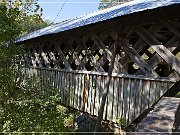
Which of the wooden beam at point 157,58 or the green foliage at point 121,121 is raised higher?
the wooden beam at point 157,58

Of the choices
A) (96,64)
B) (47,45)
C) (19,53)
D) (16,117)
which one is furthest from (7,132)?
(47,45)

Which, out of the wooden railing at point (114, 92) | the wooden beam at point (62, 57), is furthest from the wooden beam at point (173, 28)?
the wooden beam at point (62, 57)

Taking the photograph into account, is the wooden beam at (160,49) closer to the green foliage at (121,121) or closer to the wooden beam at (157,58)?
the wooden beam at (157,58)

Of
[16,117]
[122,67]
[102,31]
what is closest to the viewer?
[16,117]

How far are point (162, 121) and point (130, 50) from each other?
4.64m

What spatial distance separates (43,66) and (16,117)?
29.3ft

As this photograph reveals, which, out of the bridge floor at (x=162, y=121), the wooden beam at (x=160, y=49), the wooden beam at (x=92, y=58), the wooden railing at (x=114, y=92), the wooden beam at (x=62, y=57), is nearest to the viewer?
the bridge floor at (x=162, y=121)

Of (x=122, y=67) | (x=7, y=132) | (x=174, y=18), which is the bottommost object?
(x=7, y=132)

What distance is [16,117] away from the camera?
6484 millimetres

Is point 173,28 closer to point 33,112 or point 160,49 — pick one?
point 160,49

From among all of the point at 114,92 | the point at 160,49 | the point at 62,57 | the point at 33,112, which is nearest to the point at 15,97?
the point at 33,112

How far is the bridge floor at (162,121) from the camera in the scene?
4.11m

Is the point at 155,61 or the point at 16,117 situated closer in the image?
the point at 16,117

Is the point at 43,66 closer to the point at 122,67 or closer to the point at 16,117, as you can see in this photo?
the point at 122,67
